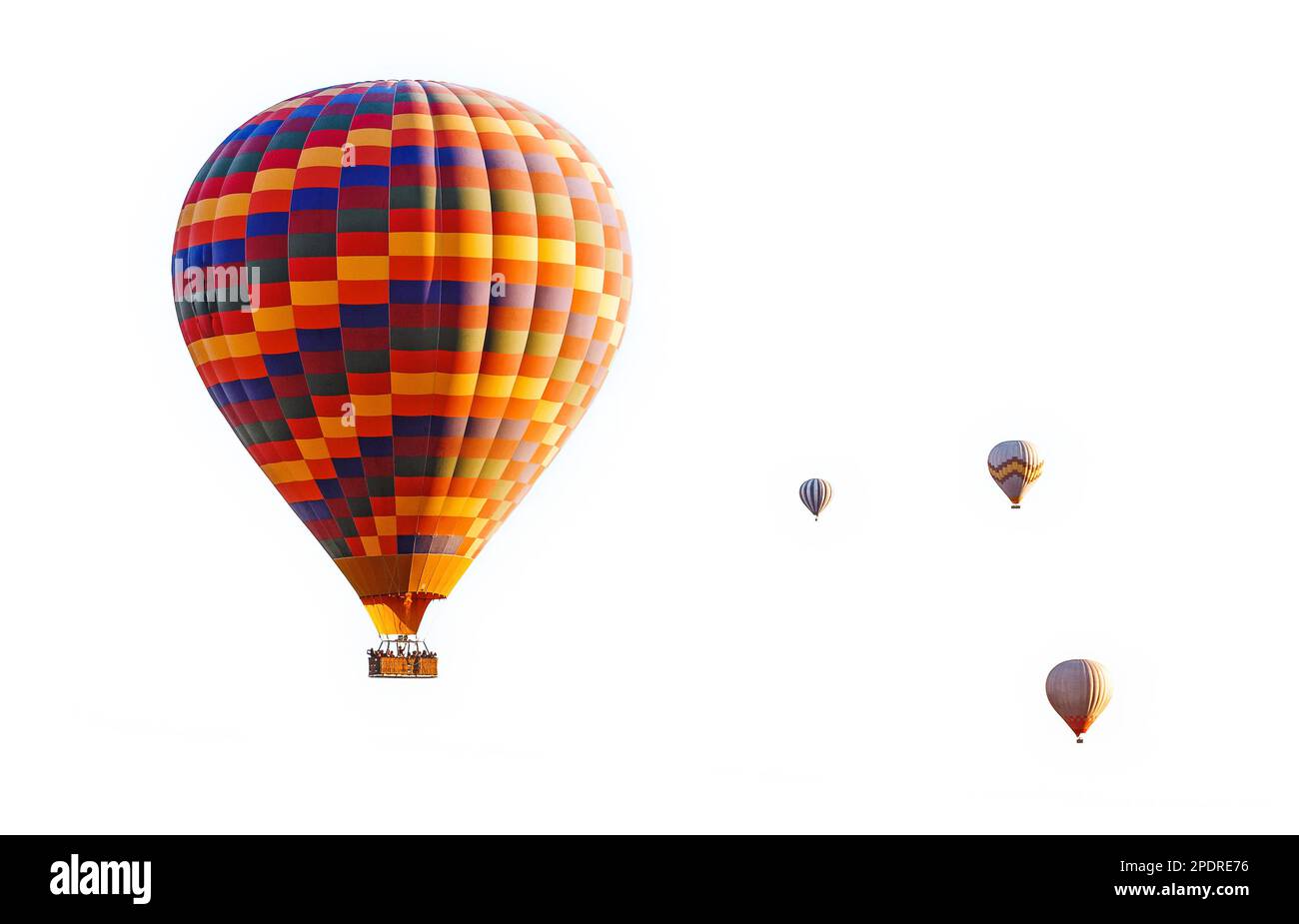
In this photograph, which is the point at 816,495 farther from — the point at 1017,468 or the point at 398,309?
the point at 398,309

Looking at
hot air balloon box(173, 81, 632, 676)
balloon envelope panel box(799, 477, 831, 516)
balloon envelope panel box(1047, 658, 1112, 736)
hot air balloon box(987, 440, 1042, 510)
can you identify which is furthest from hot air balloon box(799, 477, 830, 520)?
hot air balloon box(173, 81, 632, 676)

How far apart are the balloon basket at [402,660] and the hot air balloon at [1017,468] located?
41.9ft

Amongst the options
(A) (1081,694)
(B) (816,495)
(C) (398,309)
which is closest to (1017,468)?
(B) (816,495)

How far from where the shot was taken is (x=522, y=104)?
102 ft

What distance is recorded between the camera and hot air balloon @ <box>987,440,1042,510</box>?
3925 cm

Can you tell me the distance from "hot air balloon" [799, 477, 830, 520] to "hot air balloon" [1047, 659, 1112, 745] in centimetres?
768

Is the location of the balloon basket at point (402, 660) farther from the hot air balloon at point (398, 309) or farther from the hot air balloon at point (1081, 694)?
the hot air balloon at point (1081, 694)

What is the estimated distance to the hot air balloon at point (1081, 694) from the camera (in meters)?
33.8

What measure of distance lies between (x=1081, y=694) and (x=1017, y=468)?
6.36m

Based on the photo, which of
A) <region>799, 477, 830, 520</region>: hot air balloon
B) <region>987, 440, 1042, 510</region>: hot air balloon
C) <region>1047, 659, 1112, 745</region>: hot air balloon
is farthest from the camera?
<region>799, 477, 830, 520</region>: hot air balloon

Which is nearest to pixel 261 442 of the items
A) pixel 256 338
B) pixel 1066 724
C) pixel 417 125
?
pixel 256 338

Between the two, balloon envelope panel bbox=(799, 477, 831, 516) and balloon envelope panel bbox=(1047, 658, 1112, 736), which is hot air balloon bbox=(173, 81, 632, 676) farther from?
balloon envelope panel bbox=(799, 477, 831, 516)

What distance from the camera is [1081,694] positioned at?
111ft

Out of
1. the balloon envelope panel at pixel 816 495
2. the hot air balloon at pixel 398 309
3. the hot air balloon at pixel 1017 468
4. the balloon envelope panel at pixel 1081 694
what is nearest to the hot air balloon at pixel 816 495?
the balloon envelope panel at pixel 816 495
